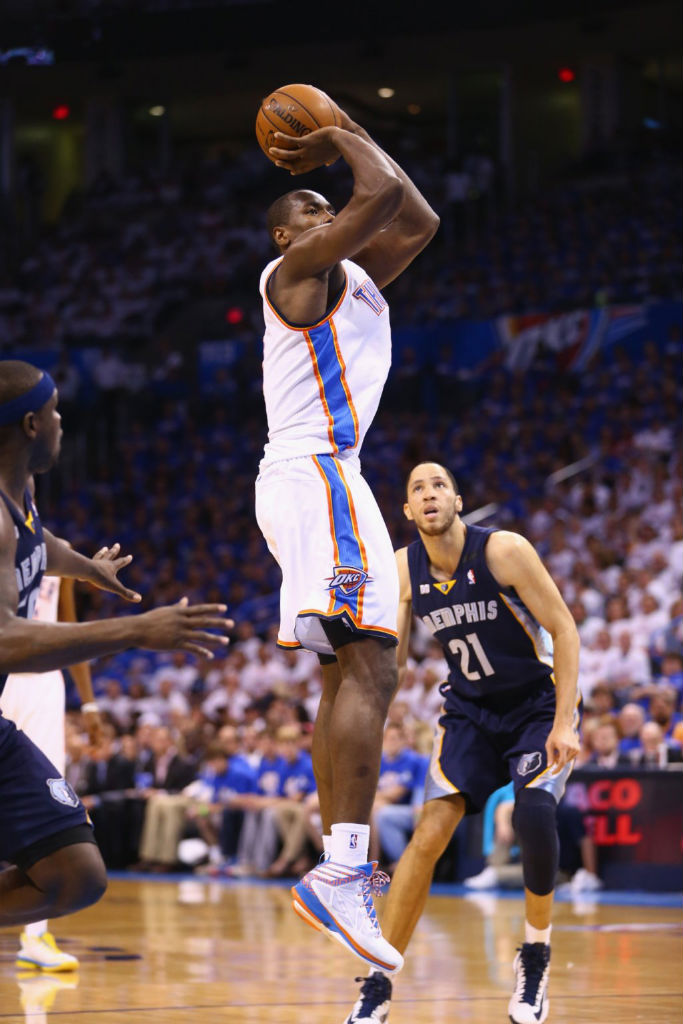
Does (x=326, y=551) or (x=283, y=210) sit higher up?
(x=283, y=210)

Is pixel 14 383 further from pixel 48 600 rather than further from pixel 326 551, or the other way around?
pixel 48 600

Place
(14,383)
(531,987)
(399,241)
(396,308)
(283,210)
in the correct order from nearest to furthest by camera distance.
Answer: (14,383)
(283,210)
(531,987)
(399,241)
(396,308)

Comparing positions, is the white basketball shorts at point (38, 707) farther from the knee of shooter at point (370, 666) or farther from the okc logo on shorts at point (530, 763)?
the knee of shooter at point (370, 666)

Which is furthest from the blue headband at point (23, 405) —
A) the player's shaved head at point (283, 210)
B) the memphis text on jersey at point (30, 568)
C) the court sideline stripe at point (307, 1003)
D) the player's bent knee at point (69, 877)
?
the court sideline stripe at point (307, 1003)

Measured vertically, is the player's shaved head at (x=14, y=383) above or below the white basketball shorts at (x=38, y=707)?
above

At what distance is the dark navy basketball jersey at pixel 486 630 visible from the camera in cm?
613

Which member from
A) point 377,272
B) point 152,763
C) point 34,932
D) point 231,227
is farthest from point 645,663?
point 231,227

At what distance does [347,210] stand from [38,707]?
371cm

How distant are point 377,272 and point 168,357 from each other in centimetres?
2034

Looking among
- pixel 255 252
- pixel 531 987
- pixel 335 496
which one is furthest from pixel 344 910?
pixel 255 252

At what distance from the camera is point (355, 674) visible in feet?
16.2

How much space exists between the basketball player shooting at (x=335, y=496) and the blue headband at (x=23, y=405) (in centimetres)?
79

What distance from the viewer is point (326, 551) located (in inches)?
195

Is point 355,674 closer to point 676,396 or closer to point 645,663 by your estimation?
point 645,663
